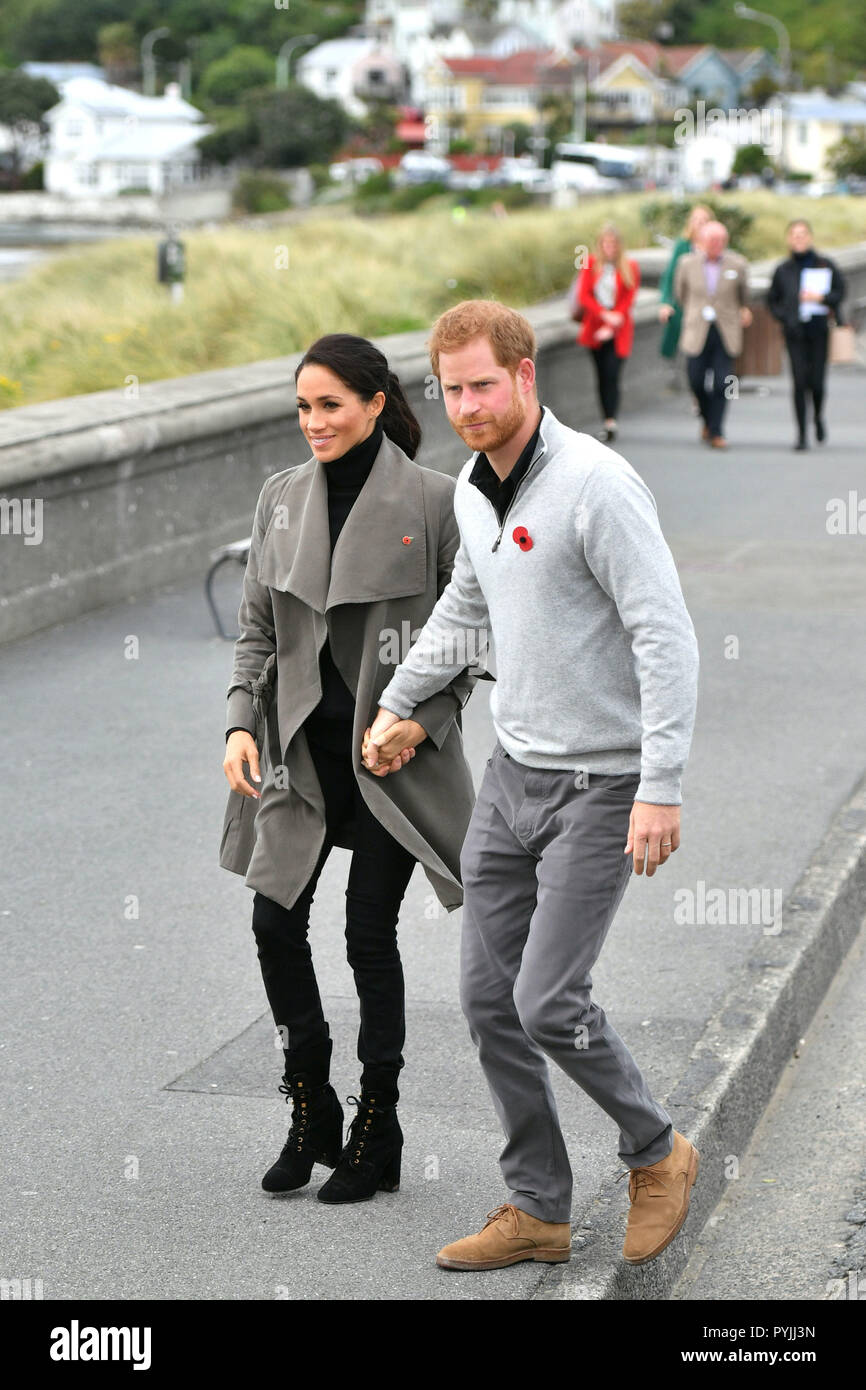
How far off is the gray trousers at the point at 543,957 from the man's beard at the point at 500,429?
0.63 meters

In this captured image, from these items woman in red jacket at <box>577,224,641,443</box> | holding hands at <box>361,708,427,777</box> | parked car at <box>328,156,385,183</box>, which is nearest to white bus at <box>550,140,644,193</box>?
parked car at <box>328,156,385,183</box>

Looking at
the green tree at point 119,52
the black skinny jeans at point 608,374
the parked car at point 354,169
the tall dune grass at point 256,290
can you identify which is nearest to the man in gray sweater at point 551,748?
the tall dune grass at point 256,290

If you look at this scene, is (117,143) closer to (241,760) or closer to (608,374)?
(608,374)

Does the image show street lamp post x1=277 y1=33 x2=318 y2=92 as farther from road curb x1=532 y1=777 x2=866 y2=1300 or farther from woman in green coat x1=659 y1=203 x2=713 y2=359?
road curb x1=532 y1=777 x2=866 y2=1300

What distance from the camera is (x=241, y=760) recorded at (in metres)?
4.12

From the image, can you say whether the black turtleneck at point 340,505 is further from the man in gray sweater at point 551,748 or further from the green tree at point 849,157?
the green tree at point 849,157

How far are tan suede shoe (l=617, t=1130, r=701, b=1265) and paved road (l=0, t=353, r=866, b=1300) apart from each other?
7.9 inches

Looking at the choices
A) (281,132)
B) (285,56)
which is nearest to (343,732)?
(281,132)

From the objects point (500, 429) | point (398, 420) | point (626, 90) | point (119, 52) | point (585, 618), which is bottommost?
point (626, 90)

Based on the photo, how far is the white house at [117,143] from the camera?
5763 inches

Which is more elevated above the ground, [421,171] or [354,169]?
[421,171]

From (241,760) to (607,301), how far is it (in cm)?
1268

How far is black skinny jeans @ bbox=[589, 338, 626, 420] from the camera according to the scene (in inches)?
650
